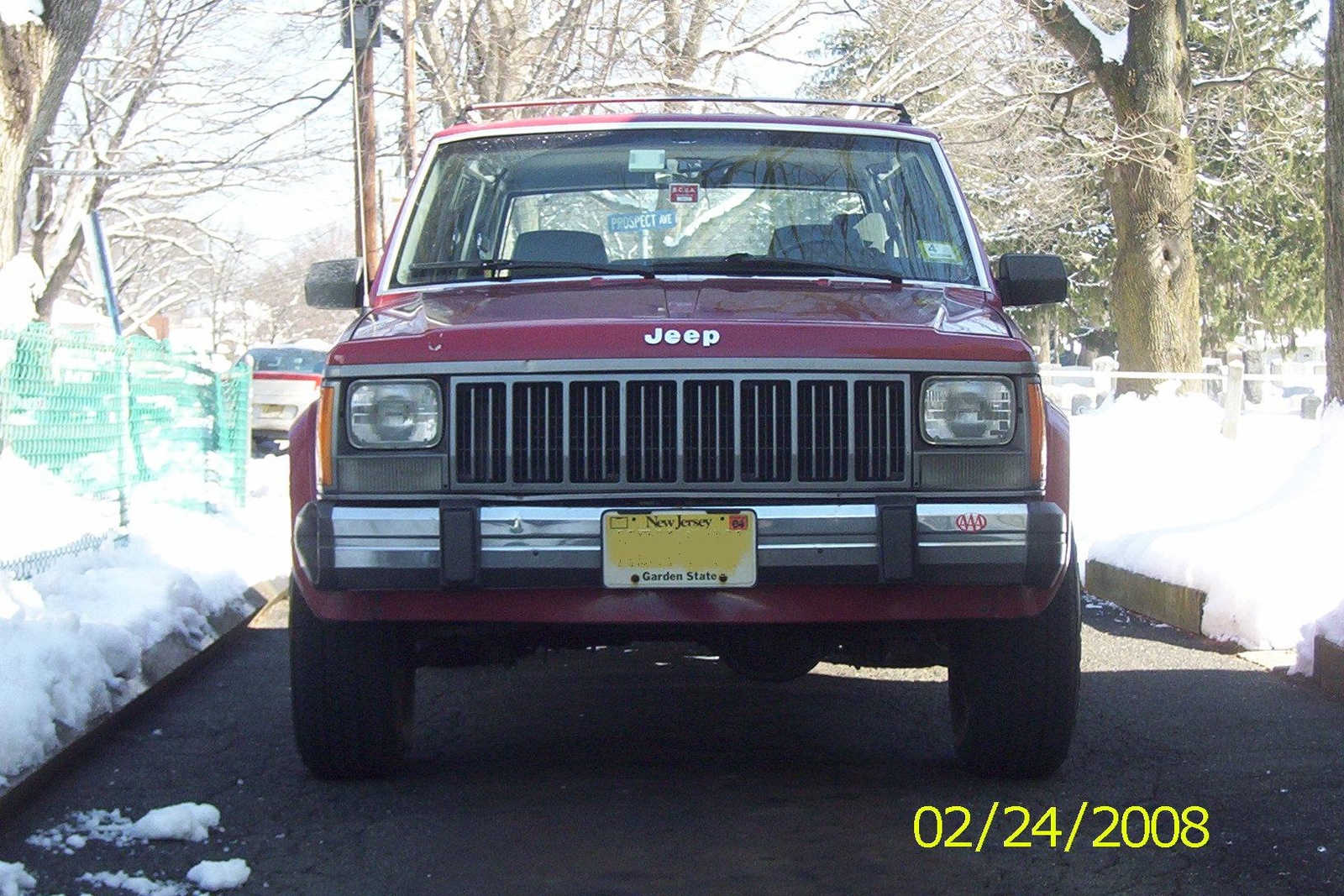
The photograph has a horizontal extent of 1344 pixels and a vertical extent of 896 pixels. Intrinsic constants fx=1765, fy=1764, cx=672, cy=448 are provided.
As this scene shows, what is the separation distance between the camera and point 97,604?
746 cm

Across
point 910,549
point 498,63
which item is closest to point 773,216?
point 910,549

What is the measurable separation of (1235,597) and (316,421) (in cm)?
470

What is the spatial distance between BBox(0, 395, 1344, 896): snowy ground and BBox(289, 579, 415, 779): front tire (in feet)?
1.54

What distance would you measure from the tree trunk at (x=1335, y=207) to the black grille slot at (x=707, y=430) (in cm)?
601

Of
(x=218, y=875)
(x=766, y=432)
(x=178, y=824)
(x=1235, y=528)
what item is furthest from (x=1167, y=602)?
(x=218, y=875)

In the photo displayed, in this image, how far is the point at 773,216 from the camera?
5.80 metres

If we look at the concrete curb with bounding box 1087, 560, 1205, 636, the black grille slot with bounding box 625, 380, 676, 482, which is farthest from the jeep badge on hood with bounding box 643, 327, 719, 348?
the concrete curb with bounding box 1087, 560, 1205, 636

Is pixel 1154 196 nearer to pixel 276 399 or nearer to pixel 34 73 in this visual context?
pixel 276 399

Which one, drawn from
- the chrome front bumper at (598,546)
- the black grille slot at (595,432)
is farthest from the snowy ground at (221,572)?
the black grille slot at (595,432)

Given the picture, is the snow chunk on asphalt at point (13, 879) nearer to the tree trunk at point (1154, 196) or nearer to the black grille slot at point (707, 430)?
the black grille slot at point (707, 430)

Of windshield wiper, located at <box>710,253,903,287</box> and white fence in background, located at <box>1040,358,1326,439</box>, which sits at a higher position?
windshield wiper, located at <box>710,253,903,287</box>

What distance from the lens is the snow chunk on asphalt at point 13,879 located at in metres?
3.93

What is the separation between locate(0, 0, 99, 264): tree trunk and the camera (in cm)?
1192

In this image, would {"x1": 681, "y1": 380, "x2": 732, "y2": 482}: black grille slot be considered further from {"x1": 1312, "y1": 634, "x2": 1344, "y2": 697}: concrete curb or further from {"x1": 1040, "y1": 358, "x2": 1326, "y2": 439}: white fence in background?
{"x1": 1312, "y1": 634, "x2": 1344, "y2": 697}: concrete curb
